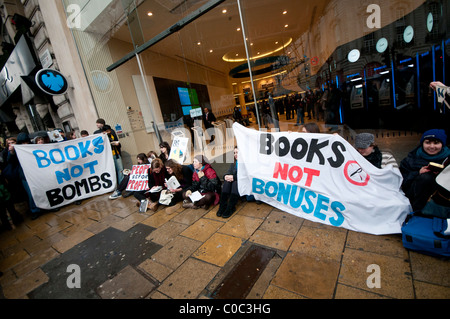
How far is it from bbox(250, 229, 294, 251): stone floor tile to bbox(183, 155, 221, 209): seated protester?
1.33 m

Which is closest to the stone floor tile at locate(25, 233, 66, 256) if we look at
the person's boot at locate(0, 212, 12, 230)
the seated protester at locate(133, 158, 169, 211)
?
the seated protester at locate(133, 158, 169, 211)

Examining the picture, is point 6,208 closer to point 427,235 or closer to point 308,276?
point 308,276

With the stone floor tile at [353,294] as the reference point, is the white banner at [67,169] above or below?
above

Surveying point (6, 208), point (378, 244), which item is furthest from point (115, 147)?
point (378, 244)

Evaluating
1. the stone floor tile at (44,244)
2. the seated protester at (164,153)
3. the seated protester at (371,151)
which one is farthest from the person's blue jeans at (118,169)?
the seated protester at (371,151)

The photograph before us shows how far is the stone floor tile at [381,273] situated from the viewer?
1711 millimetres

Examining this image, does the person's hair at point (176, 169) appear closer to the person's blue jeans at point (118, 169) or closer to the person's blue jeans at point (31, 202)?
the person's blue jeans at point (118, 169)

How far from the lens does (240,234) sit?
2895 millimetres

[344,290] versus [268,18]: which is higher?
[268,18]

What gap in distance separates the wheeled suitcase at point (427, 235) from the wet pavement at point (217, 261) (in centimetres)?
10

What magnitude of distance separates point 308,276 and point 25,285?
361 centimetres
